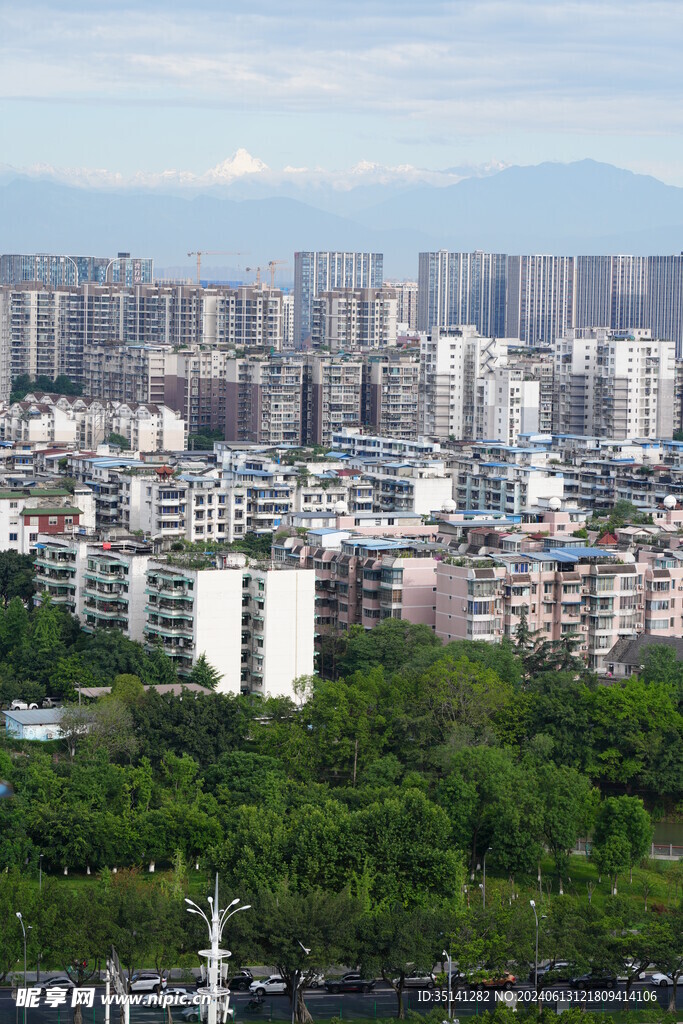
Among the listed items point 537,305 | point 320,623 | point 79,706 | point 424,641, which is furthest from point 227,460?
point 537,305

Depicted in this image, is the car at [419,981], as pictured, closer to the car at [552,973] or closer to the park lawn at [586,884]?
the car at [552,973]

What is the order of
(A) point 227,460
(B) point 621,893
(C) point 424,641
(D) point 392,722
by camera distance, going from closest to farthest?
(B) point 621,893, (D) point 392,722, (C) point 424,641, (A) point 227,460

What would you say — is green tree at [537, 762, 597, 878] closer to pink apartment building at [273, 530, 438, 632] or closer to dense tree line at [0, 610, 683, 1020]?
dense tree line at [0, 610, 683, 1020]

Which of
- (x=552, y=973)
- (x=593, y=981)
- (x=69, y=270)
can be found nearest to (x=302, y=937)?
(x=552, y=973)

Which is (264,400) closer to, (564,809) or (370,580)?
(370,580)

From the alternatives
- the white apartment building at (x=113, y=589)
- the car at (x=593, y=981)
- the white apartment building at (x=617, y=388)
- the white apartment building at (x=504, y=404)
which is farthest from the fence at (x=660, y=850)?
the white apartment building at (x=617, y=388)

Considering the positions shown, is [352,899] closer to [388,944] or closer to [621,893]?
[388,944]
